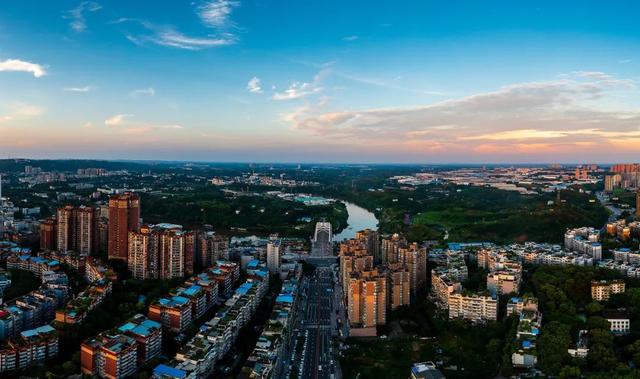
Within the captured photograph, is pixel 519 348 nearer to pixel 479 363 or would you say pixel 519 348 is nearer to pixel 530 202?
pixel 479 363

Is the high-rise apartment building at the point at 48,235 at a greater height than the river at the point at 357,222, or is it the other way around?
the high-rise apartment building at the point at 48,235

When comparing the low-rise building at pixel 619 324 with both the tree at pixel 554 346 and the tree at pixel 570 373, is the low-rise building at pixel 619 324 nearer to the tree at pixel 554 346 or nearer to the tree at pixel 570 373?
the tree at pixel 554 346

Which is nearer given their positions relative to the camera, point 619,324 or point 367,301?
point 619,324

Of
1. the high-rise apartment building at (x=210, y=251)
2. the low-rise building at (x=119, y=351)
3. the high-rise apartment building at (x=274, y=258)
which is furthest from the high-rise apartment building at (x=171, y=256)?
the low-rise building at (x=119, y=351)

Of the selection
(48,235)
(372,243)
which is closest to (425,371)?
(372,243)

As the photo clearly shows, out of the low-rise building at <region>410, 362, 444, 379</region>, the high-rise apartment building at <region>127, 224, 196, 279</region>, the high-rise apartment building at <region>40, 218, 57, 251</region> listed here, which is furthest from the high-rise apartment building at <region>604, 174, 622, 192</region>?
the high-rise apartment building at <region>40, 218, 57, 251</region>

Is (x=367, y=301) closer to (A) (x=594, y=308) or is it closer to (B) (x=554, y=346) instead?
(B) (x=554, y=346)

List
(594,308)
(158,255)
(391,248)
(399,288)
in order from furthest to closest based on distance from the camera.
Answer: (391,248) → (158,255) → (399,288) → (594,308)
